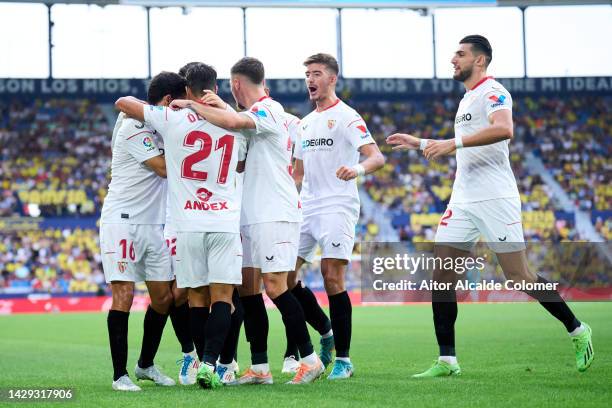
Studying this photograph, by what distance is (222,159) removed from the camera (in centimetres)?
672

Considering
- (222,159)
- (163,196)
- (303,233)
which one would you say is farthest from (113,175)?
(303,233)

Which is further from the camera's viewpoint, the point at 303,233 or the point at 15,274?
the point at 15,274

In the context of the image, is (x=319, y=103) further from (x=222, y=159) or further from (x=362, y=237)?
(x=362, y=237)

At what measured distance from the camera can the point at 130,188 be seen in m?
7.18

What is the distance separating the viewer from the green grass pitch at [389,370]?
5.98 meters

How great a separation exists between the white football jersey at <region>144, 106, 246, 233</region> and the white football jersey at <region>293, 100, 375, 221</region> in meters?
1.48

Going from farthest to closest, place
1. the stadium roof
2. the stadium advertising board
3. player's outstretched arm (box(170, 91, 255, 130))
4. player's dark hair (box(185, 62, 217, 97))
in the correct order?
the stadium roof < the stadium advertising board < player's dark hair (box(185, 62, 217, 97)) < player's outstretched arm (box(170, 91, 255, 130))

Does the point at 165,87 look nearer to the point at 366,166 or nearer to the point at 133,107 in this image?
the point at 133,107

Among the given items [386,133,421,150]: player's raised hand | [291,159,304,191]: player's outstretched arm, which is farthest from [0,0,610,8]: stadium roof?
[386,133,421,150]: player's raised hand

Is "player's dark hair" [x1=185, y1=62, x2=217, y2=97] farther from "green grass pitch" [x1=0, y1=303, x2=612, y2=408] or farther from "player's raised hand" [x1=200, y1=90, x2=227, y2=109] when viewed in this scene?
"green grass pitch" [x1=0, y1=303, x2=612, y2=408]

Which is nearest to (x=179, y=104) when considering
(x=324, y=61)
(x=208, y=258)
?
(x=208, y=258)

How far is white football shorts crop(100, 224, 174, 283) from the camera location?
23.2 feet

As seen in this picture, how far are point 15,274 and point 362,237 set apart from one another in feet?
39.0

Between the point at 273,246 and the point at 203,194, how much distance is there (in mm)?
743
